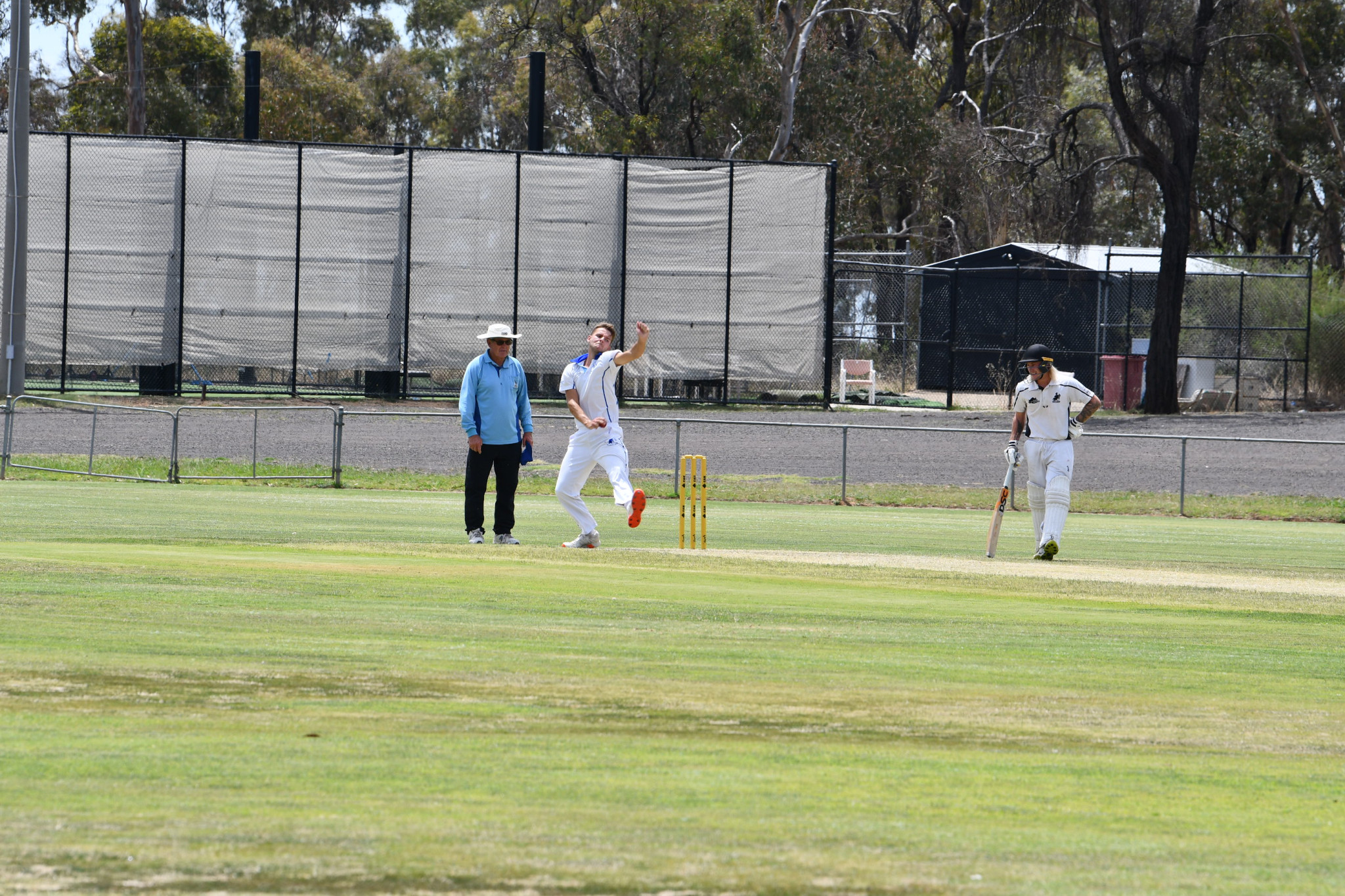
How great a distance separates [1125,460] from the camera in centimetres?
2948

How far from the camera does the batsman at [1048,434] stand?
51.2ft

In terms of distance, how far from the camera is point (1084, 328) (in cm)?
4697

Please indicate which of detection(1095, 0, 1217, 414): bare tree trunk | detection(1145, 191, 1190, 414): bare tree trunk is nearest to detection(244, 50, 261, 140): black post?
detection(1095, 0, 1217, 414): bare tree trunk

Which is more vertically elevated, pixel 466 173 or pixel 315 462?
pixel 466 173

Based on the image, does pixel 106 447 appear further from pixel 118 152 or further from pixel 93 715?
pixel 93 715

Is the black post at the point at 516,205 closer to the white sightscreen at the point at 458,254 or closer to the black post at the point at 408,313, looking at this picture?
the white sightscreen at the point at 458,254

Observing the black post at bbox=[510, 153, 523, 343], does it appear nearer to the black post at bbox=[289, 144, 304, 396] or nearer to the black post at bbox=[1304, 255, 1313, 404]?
the black post at bbox=[289, 144, 304, 396]

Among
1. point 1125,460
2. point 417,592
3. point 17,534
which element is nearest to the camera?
point 417,592

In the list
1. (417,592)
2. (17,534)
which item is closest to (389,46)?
(17,534)

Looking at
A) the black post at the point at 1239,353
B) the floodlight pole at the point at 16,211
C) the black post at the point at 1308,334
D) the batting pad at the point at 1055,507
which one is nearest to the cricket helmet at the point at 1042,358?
the batting pad at the point at 1055,507

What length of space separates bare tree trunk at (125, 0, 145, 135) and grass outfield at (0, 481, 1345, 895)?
4596cm

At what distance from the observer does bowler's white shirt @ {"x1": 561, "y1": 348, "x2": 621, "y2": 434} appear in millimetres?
14945

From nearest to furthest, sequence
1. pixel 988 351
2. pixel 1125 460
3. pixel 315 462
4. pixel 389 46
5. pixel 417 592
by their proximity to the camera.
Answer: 1. pixel 417 592
2. pixel 315 462
3. pixel 1125 460
4. pixel 988 351
5. pixel 389 46

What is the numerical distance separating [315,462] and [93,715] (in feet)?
70.0
